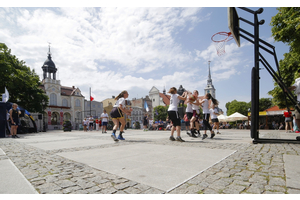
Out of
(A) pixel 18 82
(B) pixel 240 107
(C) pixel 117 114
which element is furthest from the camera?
(B) pixel 240 107

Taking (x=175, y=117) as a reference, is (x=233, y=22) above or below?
above

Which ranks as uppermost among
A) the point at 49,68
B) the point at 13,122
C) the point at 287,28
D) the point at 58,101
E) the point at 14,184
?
the point at 49,68

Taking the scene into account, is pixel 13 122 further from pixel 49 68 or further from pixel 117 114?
pixel 49 68

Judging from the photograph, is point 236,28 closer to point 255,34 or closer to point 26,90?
point 255,34

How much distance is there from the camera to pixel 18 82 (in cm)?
2114

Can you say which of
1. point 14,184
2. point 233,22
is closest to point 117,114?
point 14,184

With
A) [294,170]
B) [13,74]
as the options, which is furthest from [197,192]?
[13,74]

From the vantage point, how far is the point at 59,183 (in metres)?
2.16

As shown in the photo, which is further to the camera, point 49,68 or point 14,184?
point 49,68

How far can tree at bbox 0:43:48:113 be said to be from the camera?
64.8 feet

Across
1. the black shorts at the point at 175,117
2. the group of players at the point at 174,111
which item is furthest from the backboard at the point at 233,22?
the black shorts at the point at 175,117

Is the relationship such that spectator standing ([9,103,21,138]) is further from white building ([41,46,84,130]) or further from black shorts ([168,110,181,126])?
white building ([41,46,84,130])

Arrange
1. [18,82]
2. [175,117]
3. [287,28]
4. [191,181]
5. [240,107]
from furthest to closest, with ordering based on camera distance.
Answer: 1. [240,107]
2. [18,82]
3. [287,28]
4. [175,117]
5. [191,181]

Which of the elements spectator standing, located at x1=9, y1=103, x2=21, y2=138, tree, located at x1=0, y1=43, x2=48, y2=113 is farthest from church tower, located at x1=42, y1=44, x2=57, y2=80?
spectator standing, located at x1=9, y1=103, x2=21, y2=138
